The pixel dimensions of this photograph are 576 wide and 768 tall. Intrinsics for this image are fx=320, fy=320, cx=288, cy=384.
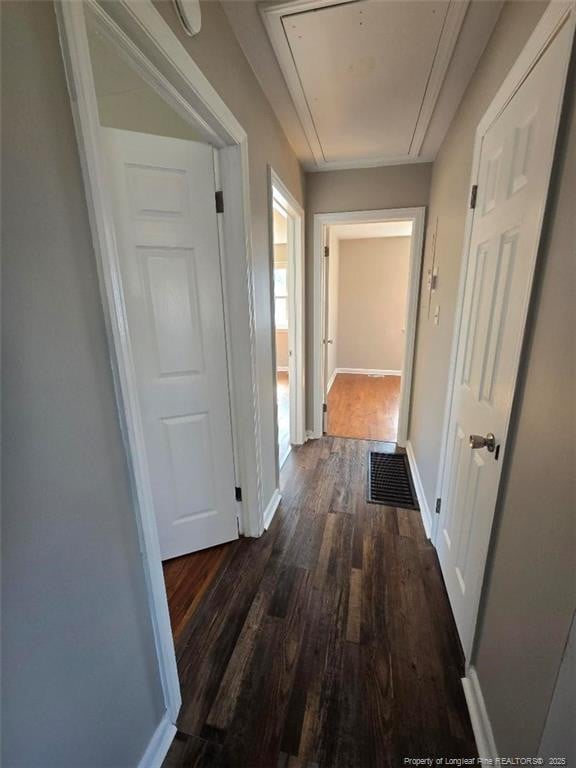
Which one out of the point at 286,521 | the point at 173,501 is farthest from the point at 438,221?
the point at 173,501

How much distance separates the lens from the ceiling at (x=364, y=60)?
48.3 inches

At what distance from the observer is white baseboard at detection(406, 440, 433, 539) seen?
198cm

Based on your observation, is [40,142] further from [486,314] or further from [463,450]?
[463,450]

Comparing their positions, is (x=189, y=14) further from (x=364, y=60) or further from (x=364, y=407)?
(x=364, y=407)

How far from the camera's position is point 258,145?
174cm

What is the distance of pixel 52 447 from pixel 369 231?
5217 millimetres

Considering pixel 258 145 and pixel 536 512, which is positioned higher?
pixel 258 145

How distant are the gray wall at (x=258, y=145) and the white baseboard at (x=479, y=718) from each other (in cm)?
128

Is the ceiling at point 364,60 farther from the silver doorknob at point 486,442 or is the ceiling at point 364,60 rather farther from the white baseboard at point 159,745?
the white baseboard at point 159,745

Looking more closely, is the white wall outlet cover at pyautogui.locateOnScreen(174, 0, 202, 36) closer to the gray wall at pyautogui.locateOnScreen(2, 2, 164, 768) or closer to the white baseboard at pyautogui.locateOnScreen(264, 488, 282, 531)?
the gray wall at pyautogui.locateOnScreen(2, 2, 164, 768)

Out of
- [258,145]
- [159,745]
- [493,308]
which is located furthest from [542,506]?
[258,145]

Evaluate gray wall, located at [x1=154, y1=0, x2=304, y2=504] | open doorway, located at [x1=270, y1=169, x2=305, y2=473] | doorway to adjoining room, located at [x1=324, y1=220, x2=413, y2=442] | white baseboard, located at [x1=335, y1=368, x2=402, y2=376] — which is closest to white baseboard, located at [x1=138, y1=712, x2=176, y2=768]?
gray wall, located at [x1=154, y1=0, x2=304, y2=504]

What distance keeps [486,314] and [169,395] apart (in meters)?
1.44

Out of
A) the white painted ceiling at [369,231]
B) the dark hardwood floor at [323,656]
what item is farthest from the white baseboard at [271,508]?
the white painted ceiling at [369,231]
